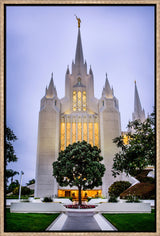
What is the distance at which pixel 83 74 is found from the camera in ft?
159

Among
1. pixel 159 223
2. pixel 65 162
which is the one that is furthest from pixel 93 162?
pixel 159 223

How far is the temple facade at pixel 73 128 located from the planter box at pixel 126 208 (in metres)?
20.3

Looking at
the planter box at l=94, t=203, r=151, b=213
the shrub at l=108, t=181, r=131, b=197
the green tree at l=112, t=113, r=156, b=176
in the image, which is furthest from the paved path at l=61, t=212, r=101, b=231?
the shrub at l=108, t=181, r=131, b=197

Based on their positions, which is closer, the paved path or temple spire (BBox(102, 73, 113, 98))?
the paved path

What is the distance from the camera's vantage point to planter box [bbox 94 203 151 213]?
13.3 meters

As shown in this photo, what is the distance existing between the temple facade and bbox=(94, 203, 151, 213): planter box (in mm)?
20273

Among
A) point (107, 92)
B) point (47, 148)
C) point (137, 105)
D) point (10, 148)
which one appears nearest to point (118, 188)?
point (47, 148)

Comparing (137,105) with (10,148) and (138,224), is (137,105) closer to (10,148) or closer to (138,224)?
(10,148)

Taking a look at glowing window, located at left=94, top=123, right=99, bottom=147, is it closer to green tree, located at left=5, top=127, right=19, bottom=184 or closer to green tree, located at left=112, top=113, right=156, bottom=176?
green tree, located at left=5, top=127, right=19, bottom=184

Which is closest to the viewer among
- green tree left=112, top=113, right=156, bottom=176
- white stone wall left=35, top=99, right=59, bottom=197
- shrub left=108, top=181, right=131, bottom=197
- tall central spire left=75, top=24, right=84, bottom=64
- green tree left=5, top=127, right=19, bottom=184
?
green tree left=112, top=113, right=156, bottom=176

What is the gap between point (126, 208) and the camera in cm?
1388

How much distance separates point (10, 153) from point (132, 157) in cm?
837

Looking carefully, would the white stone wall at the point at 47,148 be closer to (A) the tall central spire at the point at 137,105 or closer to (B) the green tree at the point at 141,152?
(B) the green tree at the point at 141,152

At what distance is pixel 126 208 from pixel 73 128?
26.5 m
